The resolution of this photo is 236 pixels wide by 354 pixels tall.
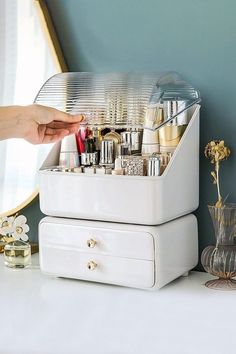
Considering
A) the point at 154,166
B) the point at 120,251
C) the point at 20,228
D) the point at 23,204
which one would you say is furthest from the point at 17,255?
the point at 154,166

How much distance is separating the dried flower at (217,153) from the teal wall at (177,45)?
0.03 m

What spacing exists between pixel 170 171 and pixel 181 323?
294mm

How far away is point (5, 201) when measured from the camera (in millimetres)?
1728

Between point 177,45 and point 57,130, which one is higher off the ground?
point 177,45

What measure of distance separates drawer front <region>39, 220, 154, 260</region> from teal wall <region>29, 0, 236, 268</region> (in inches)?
7.9

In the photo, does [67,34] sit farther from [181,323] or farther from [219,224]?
[181,323]

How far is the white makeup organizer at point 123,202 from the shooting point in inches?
53.9

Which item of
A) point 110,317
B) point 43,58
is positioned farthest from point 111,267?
point 43,58

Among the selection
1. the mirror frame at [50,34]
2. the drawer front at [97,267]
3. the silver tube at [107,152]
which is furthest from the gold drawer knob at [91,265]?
the mirror frame at [50,34]

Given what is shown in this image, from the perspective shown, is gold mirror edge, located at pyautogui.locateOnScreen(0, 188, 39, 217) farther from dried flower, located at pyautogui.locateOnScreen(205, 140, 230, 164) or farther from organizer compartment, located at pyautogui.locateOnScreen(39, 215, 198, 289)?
dried flower, located at pyautogui.locateOnScreen(205, 140, 230, 164)

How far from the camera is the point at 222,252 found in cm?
140

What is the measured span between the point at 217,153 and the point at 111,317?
388mm

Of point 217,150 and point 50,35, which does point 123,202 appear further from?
point 50,35

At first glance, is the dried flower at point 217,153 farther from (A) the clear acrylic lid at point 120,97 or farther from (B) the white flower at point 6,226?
(B) the white flower at point 6,226
